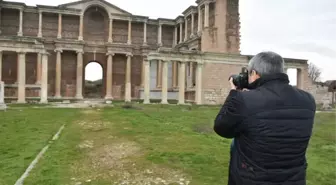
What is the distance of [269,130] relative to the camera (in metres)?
2.69

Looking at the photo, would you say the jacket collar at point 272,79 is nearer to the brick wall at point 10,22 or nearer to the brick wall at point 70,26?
the brick wall at point 70,26

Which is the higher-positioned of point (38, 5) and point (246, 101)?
point (38, 5)

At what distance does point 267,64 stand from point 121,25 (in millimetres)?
41425

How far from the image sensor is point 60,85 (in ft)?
126

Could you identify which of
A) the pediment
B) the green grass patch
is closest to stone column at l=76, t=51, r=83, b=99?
the pediment

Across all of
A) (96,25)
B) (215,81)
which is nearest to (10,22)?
(96,25)

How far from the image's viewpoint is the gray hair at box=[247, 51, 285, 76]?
287 centimetres

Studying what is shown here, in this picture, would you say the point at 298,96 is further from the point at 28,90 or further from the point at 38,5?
the point at 38,5

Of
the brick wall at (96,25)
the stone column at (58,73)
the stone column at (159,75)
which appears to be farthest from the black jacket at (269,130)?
the brick wall at (96,25)

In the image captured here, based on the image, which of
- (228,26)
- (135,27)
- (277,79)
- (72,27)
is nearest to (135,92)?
(135,27)

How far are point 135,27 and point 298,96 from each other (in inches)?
1654

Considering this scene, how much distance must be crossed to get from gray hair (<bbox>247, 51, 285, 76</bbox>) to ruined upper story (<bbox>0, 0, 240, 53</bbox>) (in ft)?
99.9

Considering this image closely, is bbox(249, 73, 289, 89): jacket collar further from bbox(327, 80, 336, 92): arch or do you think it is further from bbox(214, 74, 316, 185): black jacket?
bbox(327, 80, 336, 92): arch

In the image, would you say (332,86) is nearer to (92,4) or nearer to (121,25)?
(121,25)
